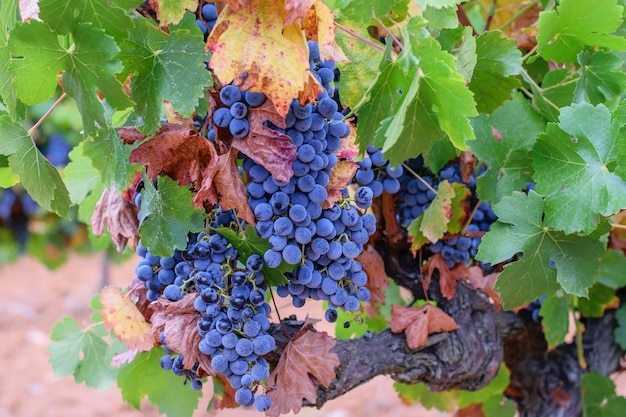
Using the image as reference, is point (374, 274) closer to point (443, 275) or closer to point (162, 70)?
point (443, 275)

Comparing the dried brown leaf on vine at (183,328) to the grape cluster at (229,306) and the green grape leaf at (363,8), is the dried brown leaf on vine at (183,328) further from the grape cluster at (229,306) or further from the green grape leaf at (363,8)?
the green grape leaf at (363,8)

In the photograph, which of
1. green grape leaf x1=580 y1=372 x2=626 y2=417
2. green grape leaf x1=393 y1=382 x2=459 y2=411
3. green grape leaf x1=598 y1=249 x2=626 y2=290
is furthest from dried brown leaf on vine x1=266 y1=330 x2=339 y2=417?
green grape leaf x1=580 y1=372 x2=626 y2=417

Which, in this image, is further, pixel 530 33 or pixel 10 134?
pixel 530 33

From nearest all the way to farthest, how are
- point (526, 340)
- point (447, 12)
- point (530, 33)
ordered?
1. point (447, 12)
2. point (530, 33)
3. point (526, 340)

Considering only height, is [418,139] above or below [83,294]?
above

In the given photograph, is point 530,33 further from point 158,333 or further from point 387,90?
point 158,333

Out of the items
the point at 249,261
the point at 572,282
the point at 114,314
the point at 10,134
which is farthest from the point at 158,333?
the point at 572,282

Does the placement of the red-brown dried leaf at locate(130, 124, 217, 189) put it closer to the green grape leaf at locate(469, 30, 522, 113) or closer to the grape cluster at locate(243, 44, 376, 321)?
the grape cluster at locate(243, 44, 376, 321)
